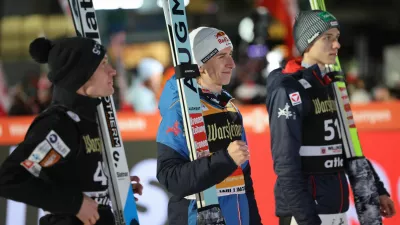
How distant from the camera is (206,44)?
4.75 metres

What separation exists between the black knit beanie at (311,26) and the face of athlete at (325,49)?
0.03 m

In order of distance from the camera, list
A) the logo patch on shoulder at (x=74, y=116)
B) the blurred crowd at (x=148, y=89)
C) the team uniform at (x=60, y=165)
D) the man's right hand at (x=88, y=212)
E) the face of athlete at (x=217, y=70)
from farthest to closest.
→ 1. the blurred crowd at (x=148, y=89)
2. the face of athlete at (x=217, y=70)
3. the logo patch on shoulder at (x=74, y=116)
4. the man's right hand at (x=88, y=212)
5. the team uniform at (x=60, y=165)

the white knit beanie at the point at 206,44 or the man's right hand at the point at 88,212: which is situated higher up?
the white knit beanie at the point at 206,44

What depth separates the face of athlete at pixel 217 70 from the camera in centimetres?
471

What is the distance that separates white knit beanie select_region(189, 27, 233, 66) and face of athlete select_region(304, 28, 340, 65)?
2.33 feet

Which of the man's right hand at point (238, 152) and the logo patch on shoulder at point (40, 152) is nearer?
the logo patch on shoulder at point (40, 152)

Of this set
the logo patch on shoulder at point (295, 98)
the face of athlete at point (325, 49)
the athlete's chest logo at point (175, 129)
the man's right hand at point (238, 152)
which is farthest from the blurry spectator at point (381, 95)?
the man's right hand at point (238, 152)

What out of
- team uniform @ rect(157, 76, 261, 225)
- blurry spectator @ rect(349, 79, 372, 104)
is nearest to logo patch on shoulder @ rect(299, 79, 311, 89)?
team uniform @ rect(157, 76, 261, 225)

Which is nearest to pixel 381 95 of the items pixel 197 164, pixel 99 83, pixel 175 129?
pixel 175 129

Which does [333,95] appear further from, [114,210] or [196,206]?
[114,210]

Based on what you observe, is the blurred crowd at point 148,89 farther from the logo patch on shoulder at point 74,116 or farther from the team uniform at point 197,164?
the logo patch on shoulder at point 74,116

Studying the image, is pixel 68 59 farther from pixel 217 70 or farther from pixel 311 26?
pixel 311 26

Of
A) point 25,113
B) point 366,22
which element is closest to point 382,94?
point 25,113

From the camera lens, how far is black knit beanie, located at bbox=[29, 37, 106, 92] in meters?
4.00
